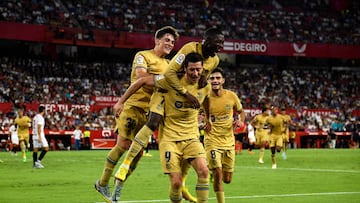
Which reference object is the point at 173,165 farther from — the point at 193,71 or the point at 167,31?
the point at 167,31

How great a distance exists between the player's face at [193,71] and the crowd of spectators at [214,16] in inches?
1798

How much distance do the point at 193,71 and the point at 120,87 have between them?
47.2 metres

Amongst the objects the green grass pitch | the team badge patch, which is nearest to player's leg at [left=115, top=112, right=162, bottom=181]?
the team badge patch

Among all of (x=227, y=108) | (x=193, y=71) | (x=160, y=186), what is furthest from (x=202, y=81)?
(x=160, y=186)

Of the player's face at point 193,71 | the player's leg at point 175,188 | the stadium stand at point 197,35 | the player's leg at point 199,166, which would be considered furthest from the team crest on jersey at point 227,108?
the stadium stand at point 197,35

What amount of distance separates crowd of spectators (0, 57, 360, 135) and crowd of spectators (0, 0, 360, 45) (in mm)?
3657

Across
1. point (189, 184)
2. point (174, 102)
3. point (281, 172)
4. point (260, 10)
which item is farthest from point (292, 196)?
point (260, 10)

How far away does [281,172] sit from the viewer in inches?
995

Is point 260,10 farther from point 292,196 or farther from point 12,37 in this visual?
point 292,196

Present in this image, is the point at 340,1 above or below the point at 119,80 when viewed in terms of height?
above

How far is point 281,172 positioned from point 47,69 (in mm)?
35008

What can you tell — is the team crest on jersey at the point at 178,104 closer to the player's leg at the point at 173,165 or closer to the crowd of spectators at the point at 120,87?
the player's leg at the point at 173,165

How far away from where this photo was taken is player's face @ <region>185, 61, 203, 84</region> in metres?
10.6

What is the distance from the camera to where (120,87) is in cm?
5766
